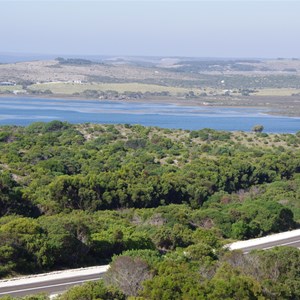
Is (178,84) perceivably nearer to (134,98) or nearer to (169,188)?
(134,98)

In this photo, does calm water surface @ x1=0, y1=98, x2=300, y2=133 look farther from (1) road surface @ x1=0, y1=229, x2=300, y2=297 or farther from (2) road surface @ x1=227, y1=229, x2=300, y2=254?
(1) road surface @ x1=0, y1=229, x2=300, y2=297

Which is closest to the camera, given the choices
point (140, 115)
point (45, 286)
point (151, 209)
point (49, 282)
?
A: point (45, 286)

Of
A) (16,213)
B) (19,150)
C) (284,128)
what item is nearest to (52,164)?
(19,150)

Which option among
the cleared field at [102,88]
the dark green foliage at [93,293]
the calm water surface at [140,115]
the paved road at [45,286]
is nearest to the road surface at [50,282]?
the paved road at [45,286]

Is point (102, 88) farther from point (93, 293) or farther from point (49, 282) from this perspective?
point (93, 293)

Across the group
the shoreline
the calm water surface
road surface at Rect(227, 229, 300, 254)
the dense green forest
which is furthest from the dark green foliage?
the shoreline

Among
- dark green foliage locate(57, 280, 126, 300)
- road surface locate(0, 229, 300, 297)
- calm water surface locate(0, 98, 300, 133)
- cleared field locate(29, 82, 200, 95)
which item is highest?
dark green foliage locate(57, 280, 126, 300)

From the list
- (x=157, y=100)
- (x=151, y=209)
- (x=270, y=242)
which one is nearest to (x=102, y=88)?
(x=157, y=100)
